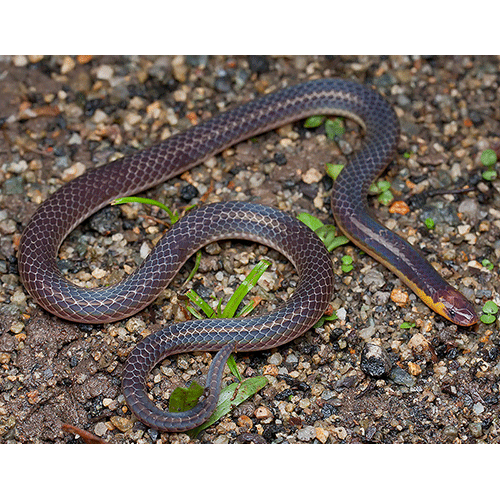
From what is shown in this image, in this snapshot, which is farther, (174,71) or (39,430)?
(174,71)

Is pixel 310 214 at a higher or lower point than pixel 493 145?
lower

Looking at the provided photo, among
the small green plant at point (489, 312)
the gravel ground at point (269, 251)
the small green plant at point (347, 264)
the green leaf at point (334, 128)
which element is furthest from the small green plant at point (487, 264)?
the green leaf at point (334, 128)

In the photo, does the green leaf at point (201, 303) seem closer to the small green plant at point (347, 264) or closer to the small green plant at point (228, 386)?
the small green plant at point (228, 386)

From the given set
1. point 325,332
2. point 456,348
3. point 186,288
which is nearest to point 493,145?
point 456,348

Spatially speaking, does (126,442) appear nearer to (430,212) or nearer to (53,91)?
(430,212)
